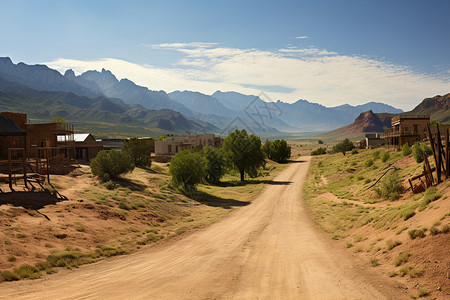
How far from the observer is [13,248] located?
14.6 m

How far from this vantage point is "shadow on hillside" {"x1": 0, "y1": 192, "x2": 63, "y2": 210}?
1966 centimetres

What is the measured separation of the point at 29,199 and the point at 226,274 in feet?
50.5

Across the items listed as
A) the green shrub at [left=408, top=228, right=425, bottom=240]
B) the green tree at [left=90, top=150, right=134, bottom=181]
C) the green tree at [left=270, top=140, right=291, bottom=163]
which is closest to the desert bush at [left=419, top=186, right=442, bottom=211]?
the green shrub at [left=408, top=228, right=425, bottom=240]

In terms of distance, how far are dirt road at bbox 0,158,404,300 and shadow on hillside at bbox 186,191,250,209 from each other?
13.1 m

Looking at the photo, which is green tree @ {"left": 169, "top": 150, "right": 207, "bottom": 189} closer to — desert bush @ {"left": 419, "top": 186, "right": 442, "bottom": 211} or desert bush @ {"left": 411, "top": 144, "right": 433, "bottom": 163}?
desert bush @ {"left": 411, "top": 144, "right": 433, "bottom": 163}

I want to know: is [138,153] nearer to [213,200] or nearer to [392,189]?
[213,200]

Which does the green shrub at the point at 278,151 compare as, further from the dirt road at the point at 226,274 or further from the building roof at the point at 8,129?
the dirt road at the point at 226,274

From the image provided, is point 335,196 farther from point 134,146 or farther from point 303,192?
point 134,146

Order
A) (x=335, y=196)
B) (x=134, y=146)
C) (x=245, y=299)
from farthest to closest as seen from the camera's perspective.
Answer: (x=134, y=146) < (x=335, y=196) < (x=245, y=299)

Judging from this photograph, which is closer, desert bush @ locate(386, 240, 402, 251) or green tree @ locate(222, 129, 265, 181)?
desert bush @ locate(386, 240, 402, 251)

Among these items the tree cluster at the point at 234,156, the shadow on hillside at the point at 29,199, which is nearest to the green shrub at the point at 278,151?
the tree cluster at the point at 234,156

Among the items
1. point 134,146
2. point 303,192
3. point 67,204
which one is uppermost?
point 134,146

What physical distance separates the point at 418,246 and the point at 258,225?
13018 mm

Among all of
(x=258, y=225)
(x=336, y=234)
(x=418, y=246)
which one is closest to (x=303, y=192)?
(x=258, y=225)
